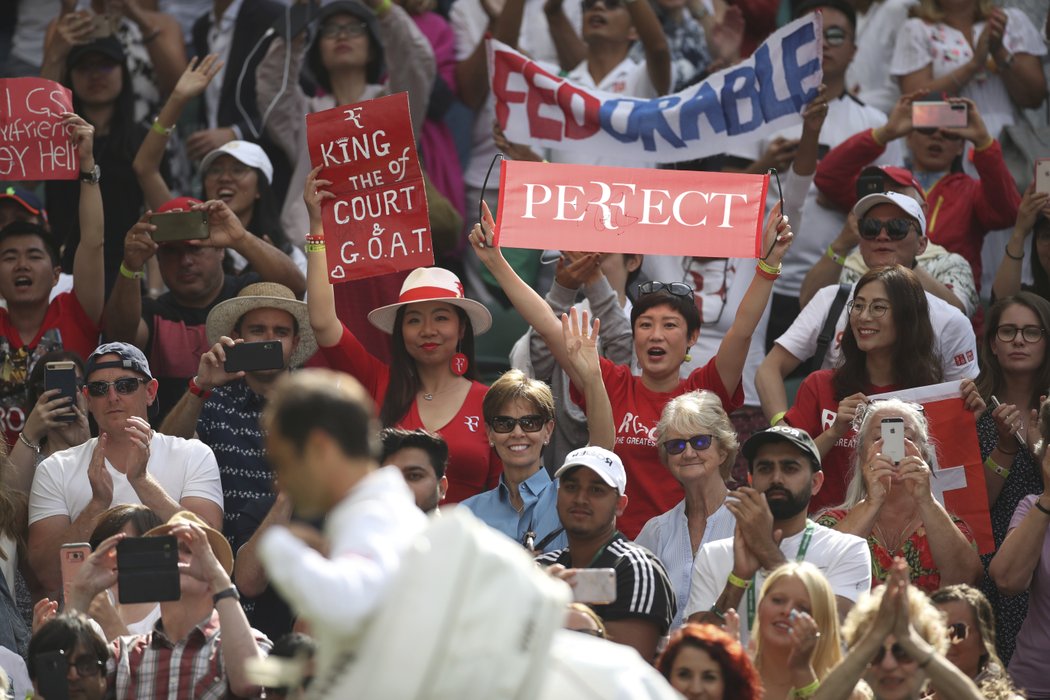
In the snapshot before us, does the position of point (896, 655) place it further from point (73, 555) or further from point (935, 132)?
point (935, 132)

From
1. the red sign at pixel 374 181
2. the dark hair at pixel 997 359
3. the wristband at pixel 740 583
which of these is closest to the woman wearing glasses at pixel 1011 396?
the dark hair at pixel 997 359

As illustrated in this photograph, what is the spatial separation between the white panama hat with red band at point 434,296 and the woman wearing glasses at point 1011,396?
2258 millimetres

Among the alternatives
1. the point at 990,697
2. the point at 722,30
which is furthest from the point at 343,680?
the point at 722,30

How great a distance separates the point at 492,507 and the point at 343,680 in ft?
10.8

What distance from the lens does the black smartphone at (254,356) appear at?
749 centimetres

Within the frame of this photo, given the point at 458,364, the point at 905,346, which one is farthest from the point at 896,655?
the point at 458,364

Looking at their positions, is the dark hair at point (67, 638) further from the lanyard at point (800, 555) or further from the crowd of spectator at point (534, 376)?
the lanyard at point (800, 555)

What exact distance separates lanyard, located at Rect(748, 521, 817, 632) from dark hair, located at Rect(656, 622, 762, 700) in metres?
0.73

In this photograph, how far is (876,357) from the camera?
760cm

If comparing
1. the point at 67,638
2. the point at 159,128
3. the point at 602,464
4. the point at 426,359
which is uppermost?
the point at 159,128

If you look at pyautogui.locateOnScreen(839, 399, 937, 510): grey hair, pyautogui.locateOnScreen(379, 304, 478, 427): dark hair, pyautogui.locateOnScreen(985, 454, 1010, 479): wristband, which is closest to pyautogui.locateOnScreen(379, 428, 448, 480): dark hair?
pyautogui.locateOnScreen(379, 304, 478, 427): dark hair

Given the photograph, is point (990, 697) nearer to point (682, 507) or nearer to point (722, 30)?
point (682, 507)

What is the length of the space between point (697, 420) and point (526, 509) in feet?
2.55

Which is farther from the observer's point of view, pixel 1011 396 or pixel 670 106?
pixel 670 106
